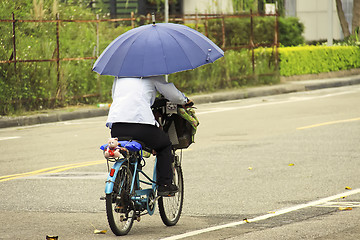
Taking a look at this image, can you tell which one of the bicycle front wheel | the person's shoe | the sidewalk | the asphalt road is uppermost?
the person's shoe

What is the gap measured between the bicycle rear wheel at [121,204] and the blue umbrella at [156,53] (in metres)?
0.84

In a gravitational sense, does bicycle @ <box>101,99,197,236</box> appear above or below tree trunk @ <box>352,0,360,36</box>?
below

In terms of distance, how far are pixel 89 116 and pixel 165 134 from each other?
1152 cm

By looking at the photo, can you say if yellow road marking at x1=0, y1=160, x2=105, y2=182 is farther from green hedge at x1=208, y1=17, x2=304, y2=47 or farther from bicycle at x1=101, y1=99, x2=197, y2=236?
green hedge at x1=208, y1=17, x2=304, y2=47

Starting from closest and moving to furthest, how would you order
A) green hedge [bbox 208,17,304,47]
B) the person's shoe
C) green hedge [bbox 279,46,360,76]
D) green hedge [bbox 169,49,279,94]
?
the person's shoe → green hedge [bbox 169,49,279,94] → green hedge [bbox 208,17,304,47] → green hedge [bbox 279,46,360,76]

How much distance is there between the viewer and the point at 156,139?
7.20 metres

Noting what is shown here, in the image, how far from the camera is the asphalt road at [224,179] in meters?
7.50

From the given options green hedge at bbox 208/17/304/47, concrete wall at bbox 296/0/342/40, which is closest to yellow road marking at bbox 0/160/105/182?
green hedge at bbox 208/17/304/47

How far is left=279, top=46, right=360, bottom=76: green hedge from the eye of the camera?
26156mm

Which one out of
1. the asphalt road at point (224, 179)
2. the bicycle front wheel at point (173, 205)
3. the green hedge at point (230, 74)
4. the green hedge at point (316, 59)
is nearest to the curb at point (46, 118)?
the asphalt road at point (224, 179)

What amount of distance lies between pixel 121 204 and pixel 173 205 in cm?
88

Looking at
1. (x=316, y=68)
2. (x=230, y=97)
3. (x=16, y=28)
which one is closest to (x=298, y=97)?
(x=230, y=97)

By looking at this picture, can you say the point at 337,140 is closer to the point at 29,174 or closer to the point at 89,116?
the point at 29,174

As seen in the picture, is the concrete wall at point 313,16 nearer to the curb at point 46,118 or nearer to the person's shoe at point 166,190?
the curb at point 46,118
